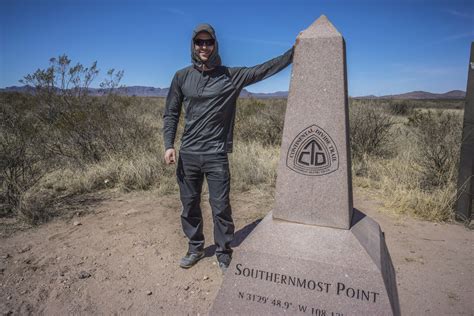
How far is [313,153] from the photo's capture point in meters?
2.19

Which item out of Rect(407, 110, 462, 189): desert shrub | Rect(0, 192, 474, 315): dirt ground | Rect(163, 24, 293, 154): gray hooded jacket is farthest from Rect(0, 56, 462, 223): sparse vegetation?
Rect(163, 24, 293, 154): gray hooded jacket

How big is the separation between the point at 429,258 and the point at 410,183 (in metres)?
2.12

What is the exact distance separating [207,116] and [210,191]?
663mm

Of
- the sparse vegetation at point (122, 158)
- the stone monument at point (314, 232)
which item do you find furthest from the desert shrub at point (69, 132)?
the stone monument at point (314, 232)

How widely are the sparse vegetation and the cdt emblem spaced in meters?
3.21

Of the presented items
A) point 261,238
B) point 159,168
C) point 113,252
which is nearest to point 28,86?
point 159,168

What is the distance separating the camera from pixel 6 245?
12.6ft

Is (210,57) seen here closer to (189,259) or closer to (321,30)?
(321,30)

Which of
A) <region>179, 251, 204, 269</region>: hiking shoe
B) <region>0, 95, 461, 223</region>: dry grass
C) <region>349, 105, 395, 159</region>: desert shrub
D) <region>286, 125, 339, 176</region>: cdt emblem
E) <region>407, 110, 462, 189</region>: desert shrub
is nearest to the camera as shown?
<region>286, 125, 339, 176</region>: cdt emblem

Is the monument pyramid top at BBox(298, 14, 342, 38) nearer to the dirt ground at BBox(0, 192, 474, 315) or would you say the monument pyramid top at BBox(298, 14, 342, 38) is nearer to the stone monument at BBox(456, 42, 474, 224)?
the dirt ground at BBox(0, 192, 474, 315)

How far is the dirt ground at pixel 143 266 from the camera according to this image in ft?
9.43

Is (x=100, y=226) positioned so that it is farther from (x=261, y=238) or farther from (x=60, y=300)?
(x=261, y=238)

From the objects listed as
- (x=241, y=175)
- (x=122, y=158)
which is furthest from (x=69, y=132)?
(x=241, y=175)

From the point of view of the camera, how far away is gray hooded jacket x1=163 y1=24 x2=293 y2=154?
2.87m
